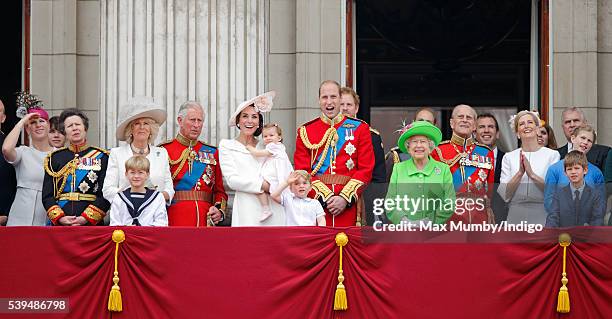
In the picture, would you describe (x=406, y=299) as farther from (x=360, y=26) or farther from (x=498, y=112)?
(x=498, y=112)

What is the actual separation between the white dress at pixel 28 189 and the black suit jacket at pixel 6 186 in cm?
4

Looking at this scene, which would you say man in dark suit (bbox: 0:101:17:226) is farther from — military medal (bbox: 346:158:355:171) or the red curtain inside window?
military medal (bbox: 346:158:355:171)

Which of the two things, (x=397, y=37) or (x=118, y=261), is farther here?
(x=397, y=37)

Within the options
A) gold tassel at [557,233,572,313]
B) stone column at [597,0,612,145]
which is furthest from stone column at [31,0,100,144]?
gold tassel at [557,233,572,313]

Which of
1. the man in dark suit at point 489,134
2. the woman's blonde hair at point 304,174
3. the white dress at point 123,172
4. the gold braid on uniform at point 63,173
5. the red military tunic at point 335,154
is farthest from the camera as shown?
the man in dark suit at point 489,134

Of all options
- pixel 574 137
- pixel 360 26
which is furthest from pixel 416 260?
pixel 360 26

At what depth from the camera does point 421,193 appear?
37.2 ft

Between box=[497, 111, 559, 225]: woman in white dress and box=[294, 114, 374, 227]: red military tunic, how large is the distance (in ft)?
4.31

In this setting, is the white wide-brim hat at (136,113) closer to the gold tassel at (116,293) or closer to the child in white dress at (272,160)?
the child in white dress at (272,160)

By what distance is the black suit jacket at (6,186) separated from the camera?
489 inches

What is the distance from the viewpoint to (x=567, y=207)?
11.2m

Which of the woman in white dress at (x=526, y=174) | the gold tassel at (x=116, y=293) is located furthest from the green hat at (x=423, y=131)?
the gold tassel at (x=116, y=293)

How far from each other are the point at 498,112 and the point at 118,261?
1080 cm

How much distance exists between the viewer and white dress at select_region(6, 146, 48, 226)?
1248 cm
